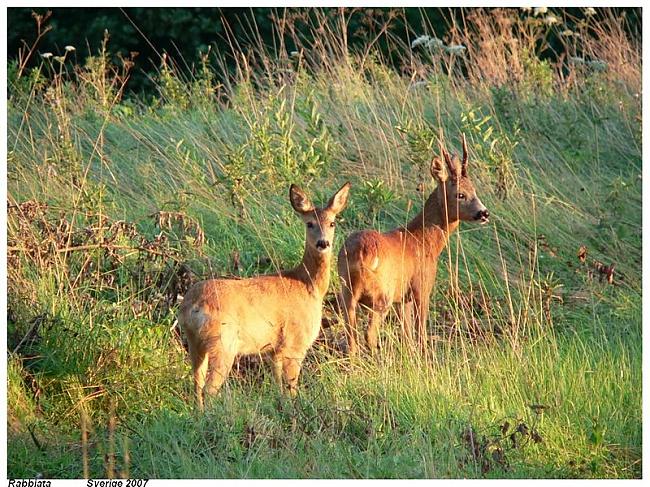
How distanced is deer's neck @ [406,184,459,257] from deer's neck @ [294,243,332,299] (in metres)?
1.18

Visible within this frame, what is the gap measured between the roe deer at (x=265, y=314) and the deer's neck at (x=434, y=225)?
1.16 metres

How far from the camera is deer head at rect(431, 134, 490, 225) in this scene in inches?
285

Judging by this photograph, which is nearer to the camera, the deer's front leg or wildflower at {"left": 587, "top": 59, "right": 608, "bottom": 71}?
the deer's front leg

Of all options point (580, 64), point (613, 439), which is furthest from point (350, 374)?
point (580, 64)

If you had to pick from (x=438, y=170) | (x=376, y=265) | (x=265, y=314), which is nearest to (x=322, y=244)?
(x=265, y=314)

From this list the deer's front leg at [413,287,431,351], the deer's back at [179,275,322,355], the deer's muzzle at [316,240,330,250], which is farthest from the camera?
the deer's front leg at [413,287,431,351]

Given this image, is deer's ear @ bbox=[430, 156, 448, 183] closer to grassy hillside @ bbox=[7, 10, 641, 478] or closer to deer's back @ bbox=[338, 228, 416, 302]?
grassy hillside @ bbox=[7, 10, 641, 478]

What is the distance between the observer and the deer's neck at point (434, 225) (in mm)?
7359

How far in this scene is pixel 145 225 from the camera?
802 cm

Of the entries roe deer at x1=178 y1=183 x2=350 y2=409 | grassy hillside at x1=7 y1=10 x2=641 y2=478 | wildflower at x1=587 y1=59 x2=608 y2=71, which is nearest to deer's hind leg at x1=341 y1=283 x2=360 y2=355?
grassy hillside at x1=7 y1=10 x2=641 y2=478

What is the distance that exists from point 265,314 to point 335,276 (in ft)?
4.74

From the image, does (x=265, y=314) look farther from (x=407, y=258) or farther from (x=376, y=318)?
(x=407, y=258)

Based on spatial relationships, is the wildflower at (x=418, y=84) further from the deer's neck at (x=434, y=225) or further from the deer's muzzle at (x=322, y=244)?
the deer's muzzle at (x=322, y=244)

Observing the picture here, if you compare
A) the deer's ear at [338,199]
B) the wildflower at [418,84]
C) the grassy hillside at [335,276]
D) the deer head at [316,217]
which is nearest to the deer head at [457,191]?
the grassy hillside at [335,276]
